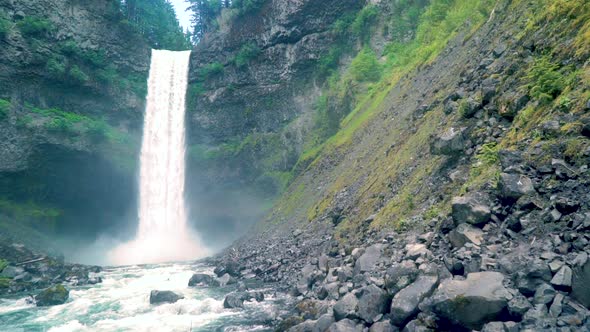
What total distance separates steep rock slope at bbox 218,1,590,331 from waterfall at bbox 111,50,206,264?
22504mm

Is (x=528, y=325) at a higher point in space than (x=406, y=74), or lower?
lower

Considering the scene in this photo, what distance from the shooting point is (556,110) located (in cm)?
956

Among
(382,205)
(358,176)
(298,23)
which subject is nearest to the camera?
(382,205)

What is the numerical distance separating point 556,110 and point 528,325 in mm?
5512

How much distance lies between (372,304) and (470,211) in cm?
310

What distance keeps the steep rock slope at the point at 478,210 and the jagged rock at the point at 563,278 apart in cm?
2

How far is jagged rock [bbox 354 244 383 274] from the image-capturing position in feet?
39.5

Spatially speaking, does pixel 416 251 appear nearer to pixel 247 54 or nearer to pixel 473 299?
pixel 473 299

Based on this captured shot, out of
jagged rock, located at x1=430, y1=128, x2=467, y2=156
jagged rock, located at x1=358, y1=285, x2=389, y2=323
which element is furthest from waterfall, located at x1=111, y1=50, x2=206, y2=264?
jagged rock, located at x1=358, y1=285, x2=389, y2=323

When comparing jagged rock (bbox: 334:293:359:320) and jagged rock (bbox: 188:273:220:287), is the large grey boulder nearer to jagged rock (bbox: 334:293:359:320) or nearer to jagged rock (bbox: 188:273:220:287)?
jagged rock (bbox: 334:293:359:320)

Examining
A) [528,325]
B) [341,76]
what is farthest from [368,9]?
[528,325]

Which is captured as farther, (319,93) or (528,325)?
(319,93)

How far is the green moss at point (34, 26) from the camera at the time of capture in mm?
38188

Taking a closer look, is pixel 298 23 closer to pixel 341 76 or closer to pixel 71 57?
pixel 341 76
